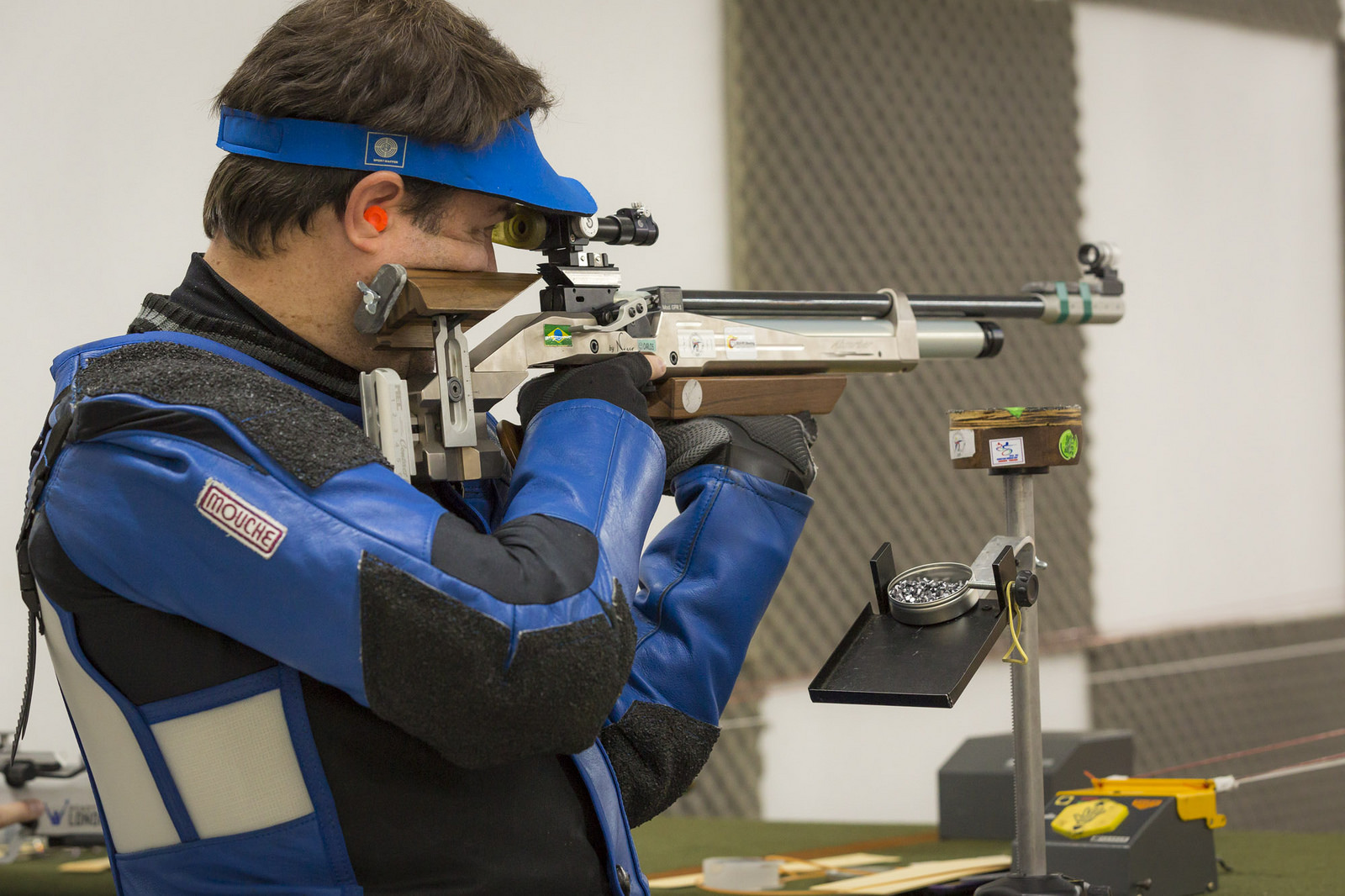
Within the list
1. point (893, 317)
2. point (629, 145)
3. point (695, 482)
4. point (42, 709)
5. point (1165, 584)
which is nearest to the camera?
point (695, 482)

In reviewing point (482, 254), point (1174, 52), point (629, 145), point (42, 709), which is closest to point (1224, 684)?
point (1174, 52)

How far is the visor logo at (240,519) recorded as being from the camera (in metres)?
0.78

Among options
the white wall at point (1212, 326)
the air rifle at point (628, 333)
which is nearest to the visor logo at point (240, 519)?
the air rifle at point (628, 333)

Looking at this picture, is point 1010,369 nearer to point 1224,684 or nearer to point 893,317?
point 1224,684

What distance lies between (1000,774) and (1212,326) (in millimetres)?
2746

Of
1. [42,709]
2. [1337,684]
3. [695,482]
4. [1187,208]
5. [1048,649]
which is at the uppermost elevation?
[1187,208]

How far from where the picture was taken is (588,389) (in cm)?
103

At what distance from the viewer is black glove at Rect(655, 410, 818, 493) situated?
47.9 inches

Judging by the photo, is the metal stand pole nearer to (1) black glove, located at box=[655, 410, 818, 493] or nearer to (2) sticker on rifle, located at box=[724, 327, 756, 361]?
(1) black glove, located at box=[655, 410, 818, 493]

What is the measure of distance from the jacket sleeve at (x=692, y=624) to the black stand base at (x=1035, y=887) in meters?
0.31

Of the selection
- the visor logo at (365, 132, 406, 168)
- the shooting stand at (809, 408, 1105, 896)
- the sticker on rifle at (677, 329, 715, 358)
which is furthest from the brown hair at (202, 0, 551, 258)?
the shooting stand at (809, 408, 1105, 896)

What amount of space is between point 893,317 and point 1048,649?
7.73 feet

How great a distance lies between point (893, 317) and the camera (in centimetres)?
163

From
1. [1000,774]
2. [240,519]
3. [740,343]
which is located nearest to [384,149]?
[240,519]
